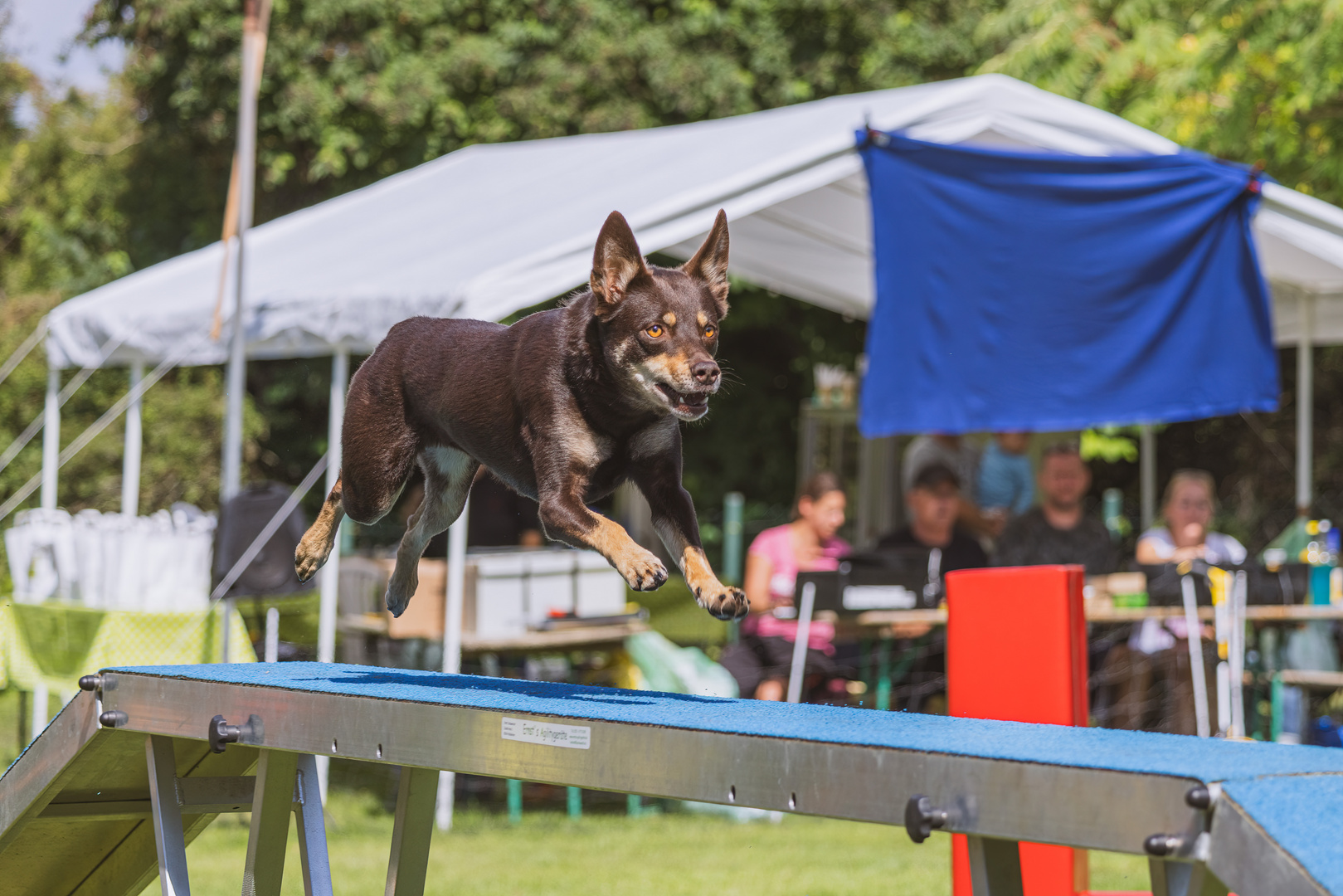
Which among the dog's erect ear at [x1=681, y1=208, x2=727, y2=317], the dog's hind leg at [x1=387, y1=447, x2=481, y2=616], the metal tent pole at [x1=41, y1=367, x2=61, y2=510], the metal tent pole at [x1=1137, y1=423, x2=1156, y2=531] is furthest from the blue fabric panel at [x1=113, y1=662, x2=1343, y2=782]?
the metal tent pole at [x1=1137, y1=423, x2=1156, y2=531]

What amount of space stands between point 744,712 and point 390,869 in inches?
53.7

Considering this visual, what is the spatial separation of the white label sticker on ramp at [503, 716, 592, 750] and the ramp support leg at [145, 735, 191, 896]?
1.35 metres

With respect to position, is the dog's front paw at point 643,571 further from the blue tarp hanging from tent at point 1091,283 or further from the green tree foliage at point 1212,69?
the green tree foliage at point 1212,69

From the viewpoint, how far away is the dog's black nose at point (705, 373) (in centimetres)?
192

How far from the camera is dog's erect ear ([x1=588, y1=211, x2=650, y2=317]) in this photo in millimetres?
1958

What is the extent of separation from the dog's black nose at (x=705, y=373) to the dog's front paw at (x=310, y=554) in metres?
0.85

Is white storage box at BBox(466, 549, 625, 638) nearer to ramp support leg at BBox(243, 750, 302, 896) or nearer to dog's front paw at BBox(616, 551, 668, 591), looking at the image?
ramp support leg at BBox(243, 750, 302, 896)

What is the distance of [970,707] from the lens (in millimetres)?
3594

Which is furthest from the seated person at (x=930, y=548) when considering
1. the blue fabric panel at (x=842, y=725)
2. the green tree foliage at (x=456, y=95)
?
the green tree foliage at (x=456, y=95)

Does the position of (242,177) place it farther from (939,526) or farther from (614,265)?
(939,526)

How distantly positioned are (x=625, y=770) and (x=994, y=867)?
0.58 metres

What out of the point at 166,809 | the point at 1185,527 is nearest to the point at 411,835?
the point at 166,809

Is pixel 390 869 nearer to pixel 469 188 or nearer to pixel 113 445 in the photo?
pixel 469 188

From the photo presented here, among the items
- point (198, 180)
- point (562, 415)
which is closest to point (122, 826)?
point (562, 415)
